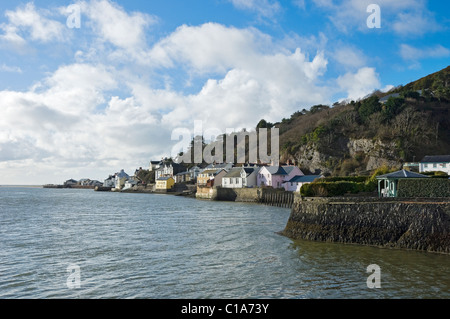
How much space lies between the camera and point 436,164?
55281 millimetres

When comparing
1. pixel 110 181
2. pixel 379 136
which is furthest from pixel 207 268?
pixel 110 181

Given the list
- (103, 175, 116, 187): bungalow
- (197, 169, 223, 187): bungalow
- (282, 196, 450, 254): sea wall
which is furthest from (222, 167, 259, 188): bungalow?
(103, 175, 116, 187): bungalow

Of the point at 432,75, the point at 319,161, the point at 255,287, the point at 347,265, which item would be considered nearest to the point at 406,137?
the point at 319,161

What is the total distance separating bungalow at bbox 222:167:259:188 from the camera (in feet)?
247

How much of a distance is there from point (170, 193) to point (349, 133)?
58988 mm

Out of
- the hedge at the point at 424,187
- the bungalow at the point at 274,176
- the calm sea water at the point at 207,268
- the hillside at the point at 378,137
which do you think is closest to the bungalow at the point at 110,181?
the hillside at the point at 378,137

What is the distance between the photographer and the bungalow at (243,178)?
7531 centimetres

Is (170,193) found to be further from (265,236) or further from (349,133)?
(265,236)

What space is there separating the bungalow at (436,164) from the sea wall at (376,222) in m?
39.4

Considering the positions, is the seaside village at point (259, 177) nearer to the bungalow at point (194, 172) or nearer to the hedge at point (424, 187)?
the bungalow at point (194, 172)

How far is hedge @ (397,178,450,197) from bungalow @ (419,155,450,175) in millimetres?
35121

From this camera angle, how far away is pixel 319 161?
79.8m

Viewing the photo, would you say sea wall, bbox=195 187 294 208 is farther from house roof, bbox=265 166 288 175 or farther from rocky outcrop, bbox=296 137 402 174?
rocky outcrop, bbox=296 137 402 174

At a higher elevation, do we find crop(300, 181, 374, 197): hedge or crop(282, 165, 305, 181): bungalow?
crop(282, 165, 305, 181): bungalow
